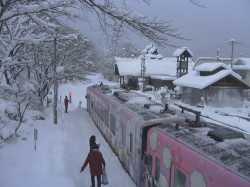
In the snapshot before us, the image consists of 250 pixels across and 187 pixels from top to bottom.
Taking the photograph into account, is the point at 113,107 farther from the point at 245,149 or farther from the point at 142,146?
the point at 245,149

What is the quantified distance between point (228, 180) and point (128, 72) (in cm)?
4082

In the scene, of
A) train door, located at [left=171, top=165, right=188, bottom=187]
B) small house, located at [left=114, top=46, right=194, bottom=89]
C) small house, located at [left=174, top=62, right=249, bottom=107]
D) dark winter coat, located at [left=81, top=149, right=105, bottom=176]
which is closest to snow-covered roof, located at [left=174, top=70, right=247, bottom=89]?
small house, located at [left=174, top=62, right=249, bottom=107]

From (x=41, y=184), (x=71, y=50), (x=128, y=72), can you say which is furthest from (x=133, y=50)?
(x=41, y=184)

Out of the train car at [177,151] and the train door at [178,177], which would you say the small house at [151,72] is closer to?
the train car at [177,151]

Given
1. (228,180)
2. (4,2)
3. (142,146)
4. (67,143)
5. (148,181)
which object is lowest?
(67,143)

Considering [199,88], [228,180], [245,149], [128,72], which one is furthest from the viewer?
[128,72]

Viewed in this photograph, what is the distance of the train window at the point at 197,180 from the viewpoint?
4.95 metres

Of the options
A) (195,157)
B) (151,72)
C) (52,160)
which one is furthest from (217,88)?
(195,157)

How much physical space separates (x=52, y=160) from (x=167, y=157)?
6.44 meters

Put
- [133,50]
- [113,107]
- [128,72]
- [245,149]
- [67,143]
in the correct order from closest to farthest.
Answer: [245,149] → [113,107] → [67,143] → [128,72] → [133,50]

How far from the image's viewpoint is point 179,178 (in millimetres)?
5852

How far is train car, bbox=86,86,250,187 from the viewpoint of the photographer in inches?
184

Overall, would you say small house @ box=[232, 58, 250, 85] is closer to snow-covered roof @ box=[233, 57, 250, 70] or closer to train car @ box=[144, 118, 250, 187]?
snow-covered roof @ box=[233, 57, 250, 70]

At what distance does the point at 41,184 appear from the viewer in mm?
9406
